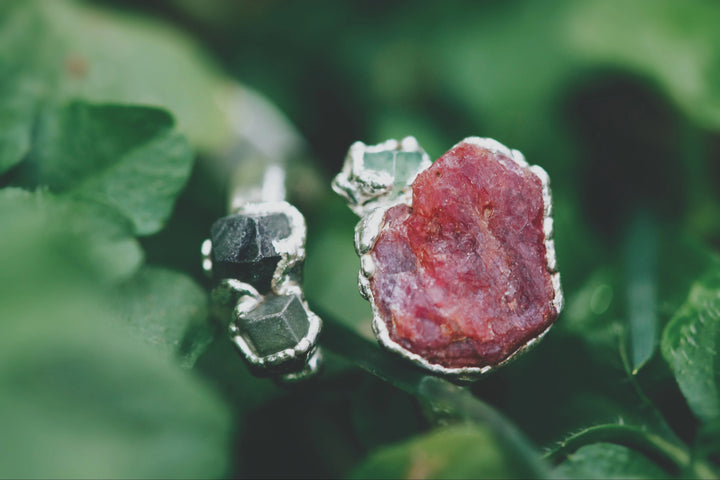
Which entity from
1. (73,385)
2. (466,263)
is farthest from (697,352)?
(73,385)

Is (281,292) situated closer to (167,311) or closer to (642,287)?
(167,311)

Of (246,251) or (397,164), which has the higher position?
(397,164)

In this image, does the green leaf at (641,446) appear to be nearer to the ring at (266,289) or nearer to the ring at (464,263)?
the ring at (464,263)

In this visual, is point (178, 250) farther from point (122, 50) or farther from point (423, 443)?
point (423, 443)

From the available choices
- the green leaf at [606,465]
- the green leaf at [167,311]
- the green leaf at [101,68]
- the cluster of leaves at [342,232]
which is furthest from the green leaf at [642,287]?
the green leaf at [101,68]

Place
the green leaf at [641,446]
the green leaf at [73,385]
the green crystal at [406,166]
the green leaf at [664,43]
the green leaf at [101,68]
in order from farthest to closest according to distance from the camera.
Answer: the green leaf at [664,43]
the green leaf at [101,68]
the green crystal at [406,166]
the green leaf at [641,446]
the green leaf at [73,385]

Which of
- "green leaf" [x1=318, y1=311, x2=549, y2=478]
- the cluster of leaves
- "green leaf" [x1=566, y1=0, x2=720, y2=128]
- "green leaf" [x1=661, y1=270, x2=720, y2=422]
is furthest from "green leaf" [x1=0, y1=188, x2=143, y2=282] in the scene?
"green leaf" [x1=566, y1=0, x2=720, y2=128]
